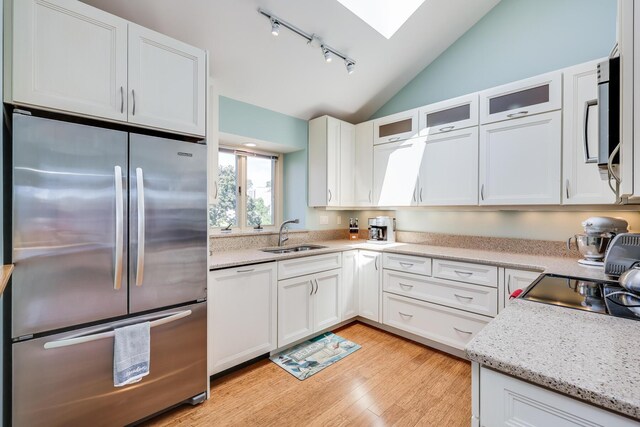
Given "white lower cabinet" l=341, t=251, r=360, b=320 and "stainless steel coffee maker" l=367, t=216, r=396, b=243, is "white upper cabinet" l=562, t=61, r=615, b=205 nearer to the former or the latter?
"stainless steel coffee maker" l=367, t=216, r=396, b=243

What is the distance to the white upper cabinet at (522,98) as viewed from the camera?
2.08 meters

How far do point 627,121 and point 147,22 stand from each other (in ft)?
8.20

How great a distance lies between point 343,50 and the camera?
256 centimetres

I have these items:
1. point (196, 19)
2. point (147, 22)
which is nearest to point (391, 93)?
point (196, 19)

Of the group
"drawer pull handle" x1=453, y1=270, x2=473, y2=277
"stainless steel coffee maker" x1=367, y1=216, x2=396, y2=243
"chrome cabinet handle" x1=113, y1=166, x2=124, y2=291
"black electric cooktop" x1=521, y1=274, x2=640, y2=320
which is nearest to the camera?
"black electric cooktop" x1=521, y1=274, x2=640, y2=320

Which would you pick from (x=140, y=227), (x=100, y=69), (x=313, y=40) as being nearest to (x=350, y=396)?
(x=140, y=227)

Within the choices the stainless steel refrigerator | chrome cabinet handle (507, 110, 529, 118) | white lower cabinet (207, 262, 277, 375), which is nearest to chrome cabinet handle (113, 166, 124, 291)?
the stainless steel refrigerator

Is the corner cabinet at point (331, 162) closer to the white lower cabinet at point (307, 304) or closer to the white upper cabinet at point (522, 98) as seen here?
the white lower cabinet at point (307, 304)

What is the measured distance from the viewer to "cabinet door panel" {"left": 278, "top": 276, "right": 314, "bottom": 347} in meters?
2.36

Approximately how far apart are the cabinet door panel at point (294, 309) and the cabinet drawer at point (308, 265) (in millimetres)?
56

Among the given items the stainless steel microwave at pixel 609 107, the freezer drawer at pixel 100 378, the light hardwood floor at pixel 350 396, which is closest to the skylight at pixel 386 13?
the stainless steel microwave at pixel 609 107

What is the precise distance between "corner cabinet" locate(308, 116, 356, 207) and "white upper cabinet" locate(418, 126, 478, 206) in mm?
869

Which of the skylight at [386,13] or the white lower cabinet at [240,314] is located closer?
→ the white lower cabinet at [240,314]

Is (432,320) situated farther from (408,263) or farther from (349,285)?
(349,285)
